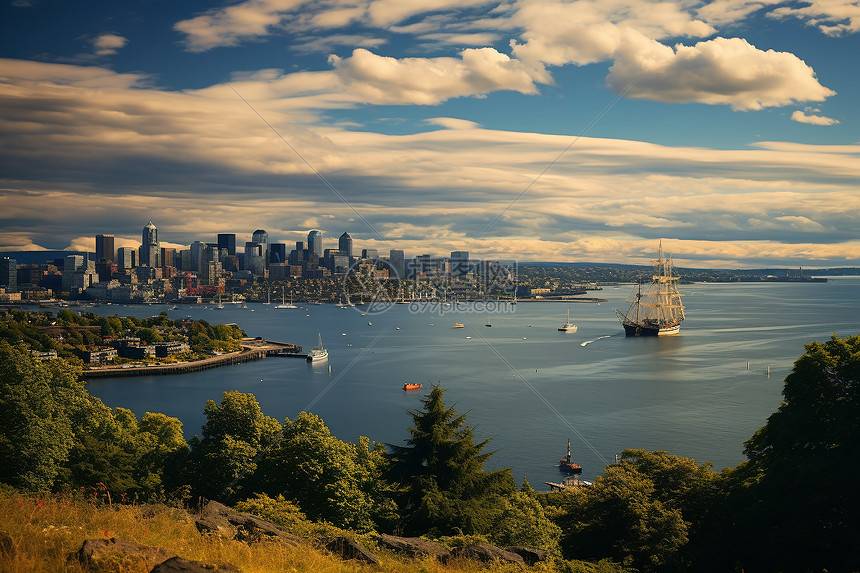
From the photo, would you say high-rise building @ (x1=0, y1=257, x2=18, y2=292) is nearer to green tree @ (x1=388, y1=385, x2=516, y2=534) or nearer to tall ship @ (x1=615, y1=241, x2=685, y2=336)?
tall ship @ (x1=615, y1=241, x2=685, y2=336)

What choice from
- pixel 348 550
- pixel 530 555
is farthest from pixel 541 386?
pixel 348 550

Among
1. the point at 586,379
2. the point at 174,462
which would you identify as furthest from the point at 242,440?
the point at 586,379

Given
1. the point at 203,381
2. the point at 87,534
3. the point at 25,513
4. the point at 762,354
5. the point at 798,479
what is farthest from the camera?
the point at 762,354

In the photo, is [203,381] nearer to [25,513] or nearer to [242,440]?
[242,440]

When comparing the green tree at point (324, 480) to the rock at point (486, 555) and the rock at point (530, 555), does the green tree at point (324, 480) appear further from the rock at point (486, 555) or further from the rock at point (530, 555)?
the rock at point (486, 555)

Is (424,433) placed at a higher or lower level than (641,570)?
higher

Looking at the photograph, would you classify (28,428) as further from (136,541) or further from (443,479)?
(136,541)

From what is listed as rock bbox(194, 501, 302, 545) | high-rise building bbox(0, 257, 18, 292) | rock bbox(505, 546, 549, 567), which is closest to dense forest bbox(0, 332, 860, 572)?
rock bbox(505, 546, 549, 567)

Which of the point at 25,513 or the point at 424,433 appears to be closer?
the point at 25,513

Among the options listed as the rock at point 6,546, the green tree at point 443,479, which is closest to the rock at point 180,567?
the rock at point 6,546

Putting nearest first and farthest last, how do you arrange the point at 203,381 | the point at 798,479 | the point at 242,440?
the point at 798,479 → the point at 242,440 → the point at 203,381
